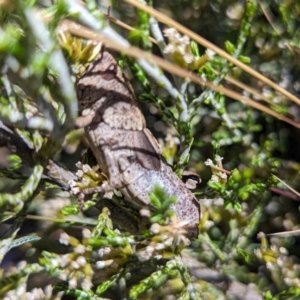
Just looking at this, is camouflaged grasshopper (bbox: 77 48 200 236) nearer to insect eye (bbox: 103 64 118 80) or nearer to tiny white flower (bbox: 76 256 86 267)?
insect eye (bbox: 103 64 118 80)

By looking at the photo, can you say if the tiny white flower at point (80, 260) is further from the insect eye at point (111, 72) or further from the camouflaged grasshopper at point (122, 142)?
the insect eye at point (111, 72)

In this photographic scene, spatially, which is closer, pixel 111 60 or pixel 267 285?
pixel 111 60

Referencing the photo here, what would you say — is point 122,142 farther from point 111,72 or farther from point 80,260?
point 80,260

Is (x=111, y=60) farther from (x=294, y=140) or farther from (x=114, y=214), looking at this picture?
Result: (x=294, y=140)

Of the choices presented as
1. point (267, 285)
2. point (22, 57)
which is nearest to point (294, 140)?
point (267, 285)

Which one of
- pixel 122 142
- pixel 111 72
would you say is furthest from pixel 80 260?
pixel 111 72

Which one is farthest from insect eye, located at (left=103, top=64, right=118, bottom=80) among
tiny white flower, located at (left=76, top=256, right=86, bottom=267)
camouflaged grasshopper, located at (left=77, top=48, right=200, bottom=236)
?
tiny white flower, located at (left=76, top=256, right=86, bottom=267)

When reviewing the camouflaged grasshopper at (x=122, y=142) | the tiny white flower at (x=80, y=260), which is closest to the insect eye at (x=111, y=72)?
the camouflaged grasshopper at (x=122, y=142)
